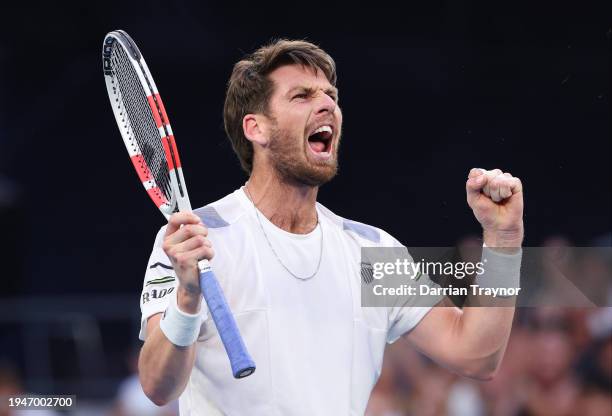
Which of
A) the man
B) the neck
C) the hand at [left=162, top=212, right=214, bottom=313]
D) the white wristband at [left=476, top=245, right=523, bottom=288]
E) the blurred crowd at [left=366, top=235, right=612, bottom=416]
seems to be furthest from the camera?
the blurred crowd at [left=366, top=235, right=612, bottom=416]

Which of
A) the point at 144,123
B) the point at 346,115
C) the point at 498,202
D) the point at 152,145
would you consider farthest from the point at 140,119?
the point at 346,115

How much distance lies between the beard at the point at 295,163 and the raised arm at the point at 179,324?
1.97ft

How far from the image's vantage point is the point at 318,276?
12.0 ft

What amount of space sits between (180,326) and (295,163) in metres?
0.76

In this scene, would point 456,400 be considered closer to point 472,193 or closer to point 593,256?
point 593,256

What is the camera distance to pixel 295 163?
12.1ft

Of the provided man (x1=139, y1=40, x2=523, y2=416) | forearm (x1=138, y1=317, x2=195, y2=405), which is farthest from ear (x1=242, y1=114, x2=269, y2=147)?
forearm (x1=138, y1=317, x2=195, y2=405)

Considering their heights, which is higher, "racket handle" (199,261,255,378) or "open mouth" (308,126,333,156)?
"open mouth" (308,126,333,156)

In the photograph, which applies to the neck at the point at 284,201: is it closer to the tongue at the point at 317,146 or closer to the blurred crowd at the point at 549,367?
the tongue at the point at 317,146

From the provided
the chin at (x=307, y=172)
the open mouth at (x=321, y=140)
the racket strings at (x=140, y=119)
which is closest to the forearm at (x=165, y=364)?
the racket strings at (x=140, y=119)

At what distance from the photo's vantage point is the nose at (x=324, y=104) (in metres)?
3.67

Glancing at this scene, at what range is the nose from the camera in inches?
145

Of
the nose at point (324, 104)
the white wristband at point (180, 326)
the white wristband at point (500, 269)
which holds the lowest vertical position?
the white wristband at point (180, 326)

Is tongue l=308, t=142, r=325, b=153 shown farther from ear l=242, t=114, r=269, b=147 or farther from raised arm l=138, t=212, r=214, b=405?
raised arm l=138, t=212, r=214, b=405
